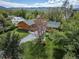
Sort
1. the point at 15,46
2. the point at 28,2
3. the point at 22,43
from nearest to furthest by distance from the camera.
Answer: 1. the point at 15,46
2. the point at 22,43
3. the point at 28,2

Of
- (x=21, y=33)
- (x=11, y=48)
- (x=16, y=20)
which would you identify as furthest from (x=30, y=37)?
(x=11, y=48)

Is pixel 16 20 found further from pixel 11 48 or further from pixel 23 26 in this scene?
pixel 11 48

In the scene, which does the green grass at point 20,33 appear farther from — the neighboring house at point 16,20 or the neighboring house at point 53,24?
the neighboring house at point 53,24

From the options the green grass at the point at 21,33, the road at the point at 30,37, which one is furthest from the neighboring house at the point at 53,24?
the green grass at the point at 21,33

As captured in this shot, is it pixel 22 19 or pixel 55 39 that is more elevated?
pixel 22 19

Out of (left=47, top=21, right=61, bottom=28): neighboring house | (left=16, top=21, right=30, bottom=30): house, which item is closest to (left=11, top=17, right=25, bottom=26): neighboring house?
(left=16, top=21, right=30, bottom=30): house

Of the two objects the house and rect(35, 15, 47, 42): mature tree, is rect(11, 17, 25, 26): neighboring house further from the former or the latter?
rect(35, 15, 47, 42): mature tree

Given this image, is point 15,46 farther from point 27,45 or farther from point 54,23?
point 54,23

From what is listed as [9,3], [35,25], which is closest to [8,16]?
[9,3]

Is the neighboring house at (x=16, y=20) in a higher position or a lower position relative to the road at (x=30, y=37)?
higher

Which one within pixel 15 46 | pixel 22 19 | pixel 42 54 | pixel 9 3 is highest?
pixel 9 3

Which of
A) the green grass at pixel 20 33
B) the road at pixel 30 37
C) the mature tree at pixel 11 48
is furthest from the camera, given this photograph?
the road at pixel 30 37
